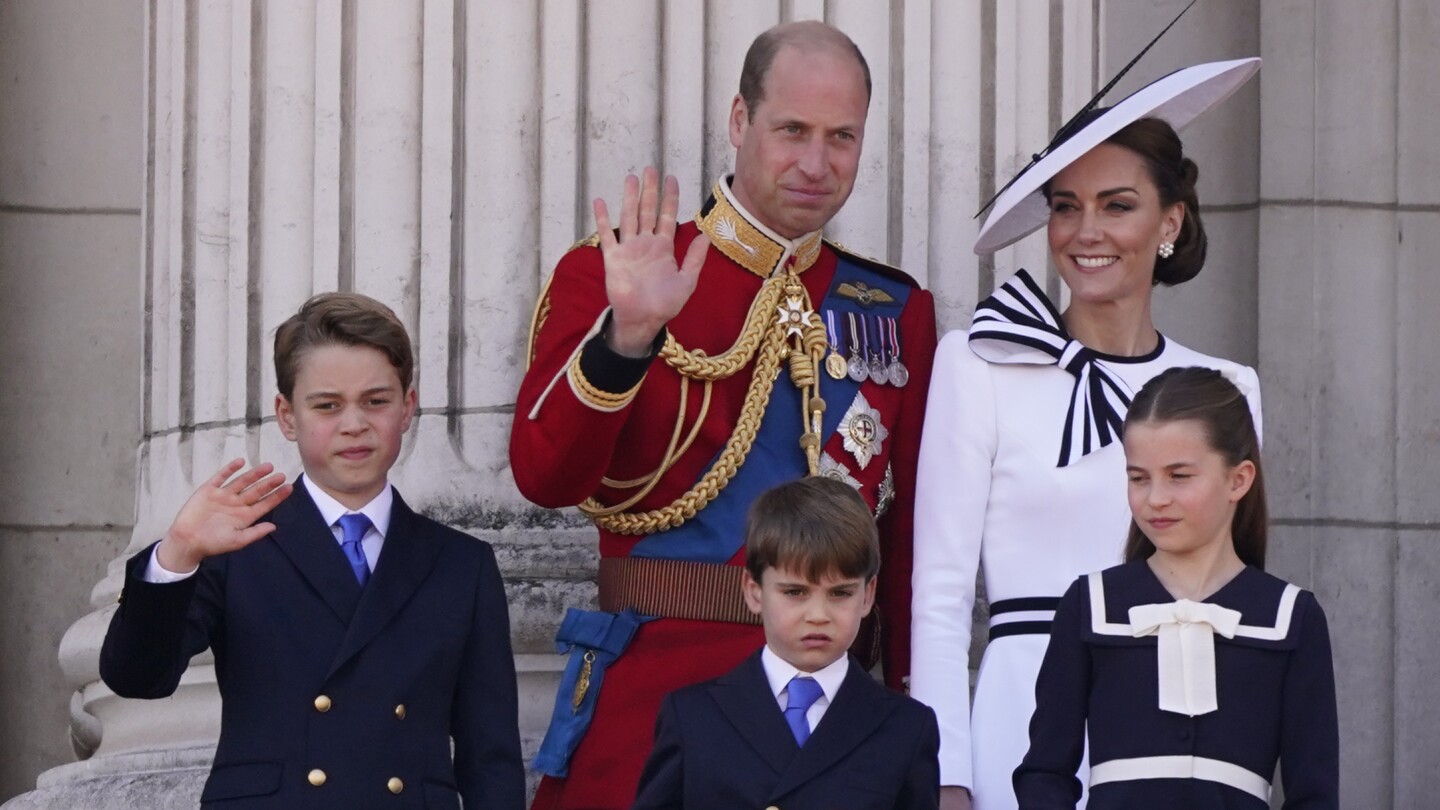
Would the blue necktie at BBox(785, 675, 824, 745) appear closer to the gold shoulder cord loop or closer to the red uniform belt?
the red uniform belt

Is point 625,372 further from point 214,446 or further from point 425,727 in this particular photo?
point 214,446

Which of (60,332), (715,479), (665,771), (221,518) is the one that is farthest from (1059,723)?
(60,332)

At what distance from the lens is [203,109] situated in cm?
529

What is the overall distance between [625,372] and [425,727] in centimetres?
67

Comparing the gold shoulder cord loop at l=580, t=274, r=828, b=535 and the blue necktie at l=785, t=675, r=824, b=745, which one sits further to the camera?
the gold shoulder cord loop at l=580, t=274, r=828, b=535

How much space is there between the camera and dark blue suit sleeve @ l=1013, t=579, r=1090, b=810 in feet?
12.3

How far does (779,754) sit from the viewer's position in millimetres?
3766

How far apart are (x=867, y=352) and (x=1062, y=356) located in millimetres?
376

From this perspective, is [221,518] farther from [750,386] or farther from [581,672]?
[750,386]

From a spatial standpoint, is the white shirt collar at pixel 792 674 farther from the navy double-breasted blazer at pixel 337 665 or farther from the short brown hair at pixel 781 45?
the short brown hair at pixel 781 45

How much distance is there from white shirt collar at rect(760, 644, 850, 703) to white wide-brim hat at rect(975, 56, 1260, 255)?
1019 mm

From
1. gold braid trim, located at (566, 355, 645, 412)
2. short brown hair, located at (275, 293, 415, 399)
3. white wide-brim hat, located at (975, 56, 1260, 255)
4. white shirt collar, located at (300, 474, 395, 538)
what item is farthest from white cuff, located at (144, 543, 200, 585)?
white wide-brim hat, located at (975, 56, 1260, 255)

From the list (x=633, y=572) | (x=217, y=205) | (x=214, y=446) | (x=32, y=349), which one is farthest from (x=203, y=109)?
(x=633, y=572)

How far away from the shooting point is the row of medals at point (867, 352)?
446 cm
